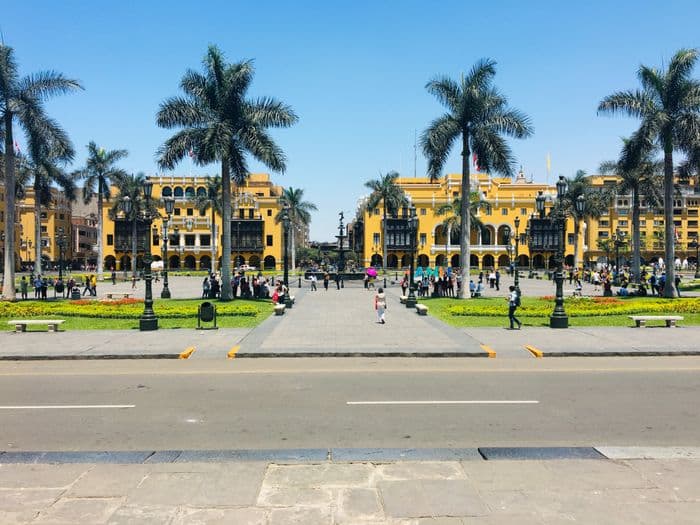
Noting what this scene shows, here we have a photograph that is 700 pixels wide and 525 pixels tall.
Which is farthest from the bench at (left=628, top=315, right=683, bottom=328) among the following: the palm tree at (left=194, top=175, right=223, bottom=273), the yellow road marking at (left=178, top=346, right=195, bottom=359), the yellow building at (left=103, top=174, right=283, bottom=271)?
the yellow building at (left=103, top=174, right=283, bottom=271)

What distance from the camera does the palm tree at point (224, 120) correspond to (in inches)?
1174

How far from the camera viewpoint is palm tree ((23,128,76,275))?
30.5 m

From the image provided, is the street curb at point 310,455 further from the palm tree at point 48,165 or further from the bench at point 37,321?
the palm tree at point 48,165

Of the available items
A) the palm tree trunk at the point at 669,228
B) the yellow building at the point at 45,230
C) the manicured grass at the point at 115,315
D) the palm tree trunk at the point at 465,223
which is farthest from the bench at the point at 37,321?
the yellow building at the point at 45,230

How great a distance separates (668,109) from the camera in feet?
103

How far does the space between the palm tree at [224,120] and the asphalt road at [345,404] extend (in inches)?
714

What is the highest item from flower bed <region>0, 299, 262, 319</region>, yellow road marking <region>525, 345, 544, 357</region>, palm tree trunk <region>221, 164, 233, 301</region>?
palm tree trunk <region>221, 164, 233, 301</region>

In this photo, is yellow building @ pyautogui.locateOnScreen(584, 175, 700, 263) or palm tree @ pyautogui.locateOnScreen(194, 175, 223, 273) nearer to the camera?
palm tree @ pyautogui.locateOnScreen(194, 175, 223, 273)

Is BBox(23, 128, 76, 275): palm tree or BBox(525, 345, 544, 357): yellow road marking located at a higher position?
BBox(23, 128, 76, 275): palm tree

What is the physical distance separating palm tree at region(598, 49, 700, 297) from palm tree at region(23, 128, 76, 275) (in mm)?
29688

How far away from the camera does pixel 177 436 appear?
302 inches

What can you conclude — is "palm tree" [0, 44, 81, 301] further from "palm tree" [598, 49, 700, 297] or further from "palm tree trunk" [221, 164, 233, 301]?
"palm tree" [598, 49, 700, 297]

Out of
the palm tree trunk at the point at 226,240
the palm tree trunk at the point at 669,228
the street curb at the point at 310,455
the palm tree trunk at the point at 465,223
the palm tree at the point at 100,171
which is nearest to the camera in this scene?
the street curb at the point at 310,455

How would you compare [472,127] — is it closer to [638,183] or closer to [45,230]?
[638,183]
